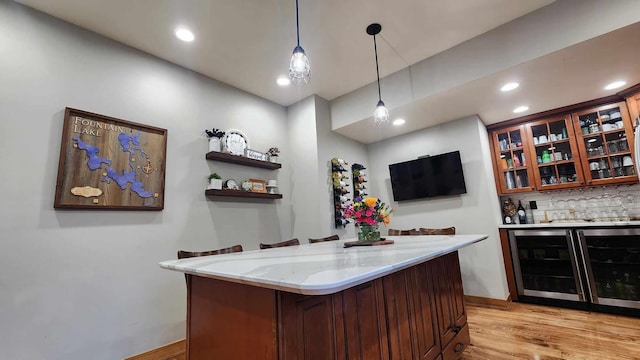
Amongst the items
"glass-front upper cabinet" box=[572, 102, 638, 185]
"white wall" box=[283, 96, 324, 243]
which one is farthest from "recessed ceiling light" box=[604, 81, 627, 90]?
"white wall" box=[283, 96, 324, 243]

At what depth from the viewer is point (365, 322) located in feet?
4.10

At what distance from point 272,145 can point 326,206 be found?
3.65 ft

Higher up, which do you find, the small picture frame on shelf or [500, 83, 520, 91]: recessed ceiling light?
[500, 83, 520, 91]: recessed ceiling light

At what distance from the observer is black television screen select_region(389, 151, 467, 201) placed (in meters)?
3.68

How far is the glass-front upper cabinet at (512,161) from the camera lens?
12.0ft

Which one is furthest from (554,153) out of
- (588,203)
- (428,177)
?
(428,177)

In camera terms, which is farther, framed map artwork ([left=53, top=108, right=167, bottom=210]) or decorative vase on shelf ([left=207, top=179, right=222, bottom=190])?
decorative vase on shelf ([left=207, top=179, right=222, bottom=190])

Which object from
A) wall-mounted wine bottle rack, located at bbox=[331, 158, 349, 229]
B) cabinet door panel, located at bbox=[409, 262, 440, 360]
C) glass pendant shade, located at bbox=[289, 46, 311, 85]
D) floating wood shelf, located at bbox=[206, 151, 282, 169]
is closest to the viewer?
cabinet door panel, located at bbox=[409, 262, 440, 360]

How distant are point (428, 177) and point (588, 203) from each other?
1908 millimetres

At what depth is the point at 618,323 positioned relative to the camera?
2.60m

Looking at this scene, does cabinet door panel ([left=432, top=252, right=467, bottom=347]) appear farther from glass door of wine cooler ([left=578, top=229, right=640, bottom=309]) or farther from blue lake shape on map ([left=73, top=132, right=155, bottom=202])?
blue lake shape on map ([left=73, top=132, right=155, bottom=202])

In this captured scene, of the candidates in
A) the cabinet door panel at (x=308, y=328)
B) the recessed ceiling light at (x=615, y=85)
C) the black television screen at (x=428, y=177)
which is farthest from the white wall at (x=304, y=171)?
the recessed ceiling light at (x=615, y=85)

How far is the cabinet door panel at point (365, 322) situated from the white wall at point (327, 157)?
209 centimetres

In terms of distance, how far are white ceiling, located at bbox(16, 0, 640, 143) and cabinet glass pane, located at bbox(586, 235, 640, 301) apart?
64.6 inches
